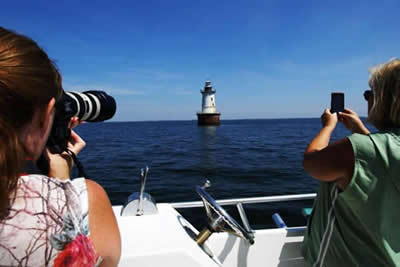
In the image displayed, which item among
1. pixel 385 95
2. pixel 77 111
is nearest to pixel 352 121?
pixel 385 95

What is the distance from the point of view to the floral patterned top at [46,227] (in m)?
0.51

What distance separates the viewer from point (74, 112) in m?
1.08

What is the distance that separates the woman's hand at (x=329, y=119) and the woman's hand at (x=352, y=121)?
6cm

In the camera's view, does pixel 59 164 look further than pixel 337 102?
No

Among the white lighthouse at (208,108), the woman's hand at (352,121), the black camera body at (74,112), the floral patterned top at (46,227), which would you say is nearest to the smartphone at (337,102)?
the woman's hand at (352,121)

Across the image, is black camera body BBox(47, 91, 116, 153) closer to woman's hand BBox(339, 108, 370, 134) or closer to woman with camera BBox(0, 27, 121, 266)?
woman with camera BBox(0, 27, 121, 266)

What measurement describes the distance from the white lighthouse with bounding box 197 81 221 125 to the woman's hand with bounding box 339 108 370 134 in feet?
127

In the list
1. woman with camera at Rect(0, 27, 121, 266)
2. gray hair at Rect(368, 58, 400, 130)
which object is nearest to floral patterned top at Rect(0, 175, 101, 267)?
woman with camera at Rect(0, 27, 121, 266)

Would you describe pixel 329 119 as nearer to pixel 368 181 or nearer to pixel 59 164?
pixel 368 181

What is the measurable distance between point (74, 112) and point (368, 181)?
3.98 feet

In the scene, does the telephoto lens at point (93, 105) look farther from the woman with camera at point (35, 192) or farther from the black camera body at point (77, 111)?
the woman with camera at point (35, 192)

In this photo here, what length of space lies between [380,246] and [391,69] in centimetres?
71

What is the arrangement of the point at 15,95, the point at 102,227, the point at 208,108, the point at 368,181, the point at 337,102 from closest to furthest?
the point at 15,95
the point at 102,227
the point at 368,181
the point at 337,102
the point at 208,108

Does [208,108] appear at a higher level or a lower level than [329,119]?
higher
